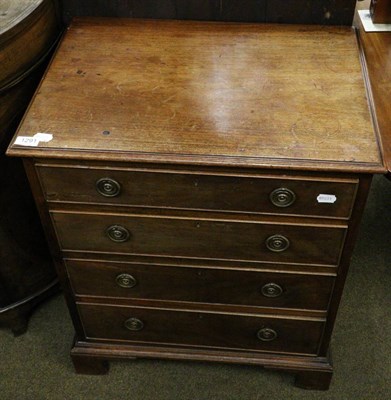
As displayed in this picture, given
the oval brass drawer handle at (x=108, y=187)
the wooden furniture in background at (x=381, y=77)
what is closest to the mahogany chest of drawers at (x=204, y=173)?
the oval brass drawer handle at (x=108, y=187)

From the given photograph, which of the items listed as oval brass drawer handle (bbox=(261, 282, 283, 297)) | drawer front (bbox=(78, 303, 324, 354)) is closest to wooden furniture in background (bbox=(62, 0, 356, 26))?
oval brass drawer handle (bbox=(261, 282, 283, 297))

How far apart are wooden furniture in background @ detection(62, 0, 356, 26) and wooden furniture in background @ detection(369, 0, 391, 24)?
306 millimetres

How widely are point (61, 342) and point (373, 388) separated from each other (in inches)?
40.4

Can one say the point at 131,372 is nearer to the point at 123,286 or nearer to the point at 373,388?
the point at 123,286

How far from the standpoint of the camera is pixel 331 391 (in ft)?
5.83

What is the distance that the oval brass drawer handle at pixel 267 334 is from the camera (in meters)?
1.61

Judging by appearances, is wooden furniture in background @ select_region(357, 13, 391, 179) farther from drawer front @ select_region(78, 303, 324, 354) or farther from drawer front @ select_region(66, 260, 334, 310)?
drawer front @ select_region(78, 303, 324, 354)

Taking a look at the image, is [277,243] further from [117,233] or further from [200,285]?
[117,233]

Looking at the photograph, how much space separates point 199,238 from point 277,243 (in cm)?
19

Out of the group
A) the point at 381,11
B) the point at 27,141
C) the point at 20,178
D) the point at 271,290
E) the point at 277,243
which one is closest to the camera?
the point at 27,141

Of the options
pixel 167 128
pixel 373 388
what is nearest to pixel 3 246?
pixel 167 128

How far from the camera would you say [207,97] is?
4.25ft

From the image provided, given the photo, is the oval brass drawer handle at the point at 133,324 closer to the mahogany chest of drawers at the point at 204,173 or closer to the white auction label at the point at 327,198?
the mahogany chest of drawers at the point at 204,173

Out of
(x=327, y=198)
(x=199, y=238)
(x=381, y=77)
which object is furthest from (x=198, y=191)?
(x=381, y=77)
